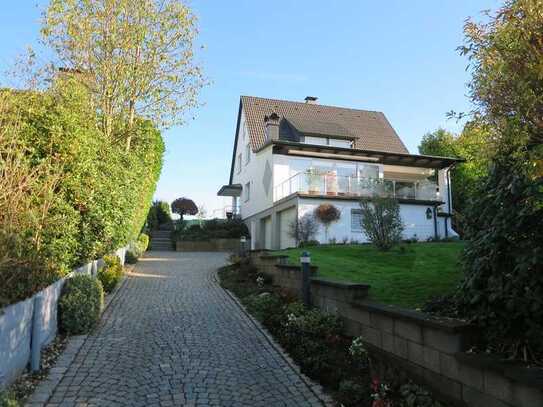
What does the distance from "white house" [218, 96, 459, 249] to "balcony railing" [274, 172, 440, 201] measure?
0.15 ft

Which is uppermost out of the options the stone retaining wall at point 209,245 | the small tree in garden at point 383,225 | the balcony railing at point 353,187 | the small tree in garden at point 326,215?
the balcony railing at point 353,187

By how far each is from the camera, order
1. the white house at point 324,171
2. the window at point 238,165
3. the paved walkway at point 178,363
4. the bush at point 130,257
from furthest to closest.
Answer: the window at point 238,165 → the white house at point 324,171 → the bush at point 130,257 → the paved walkway at point 178,363

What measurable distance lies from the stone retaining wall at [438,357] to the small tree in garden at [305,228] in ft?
44.5

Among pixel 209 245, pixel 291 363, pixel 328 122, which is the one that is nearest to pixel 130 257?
pixel 209 245

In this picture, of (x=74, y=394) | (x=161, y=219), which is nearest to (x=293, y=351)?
(x=74, y=394)

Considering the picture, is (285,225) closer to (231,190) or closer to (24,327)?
(231,190)

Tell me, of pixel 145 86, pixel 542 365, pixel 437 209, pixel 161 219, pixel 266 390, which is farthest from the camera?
pixel 161 219

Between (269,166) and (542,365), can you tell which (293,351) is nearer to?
(542,365)

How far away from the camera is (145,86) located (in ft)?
50.2

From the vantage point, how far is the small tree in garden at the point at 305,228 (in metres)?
20.8

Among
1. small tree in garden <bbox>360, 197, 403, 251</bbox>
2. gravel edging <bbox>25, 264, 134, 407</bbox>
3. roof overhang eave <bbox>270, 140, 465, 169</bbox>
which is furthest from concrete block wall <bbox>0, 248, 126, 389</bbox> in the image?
roof overhang eave <bbox>270, 140, 465, 169</bbox>

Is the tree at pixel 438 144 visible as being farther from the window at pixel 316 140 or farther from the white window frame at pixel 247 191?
the white window frame at pixel 247 191

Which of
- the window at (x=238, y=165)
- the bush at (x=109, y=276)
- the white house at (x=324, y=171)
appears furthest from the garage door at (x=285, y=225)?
the bush at (x=109, y=276)

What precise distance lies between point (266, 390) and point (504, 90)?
14.6 feet
